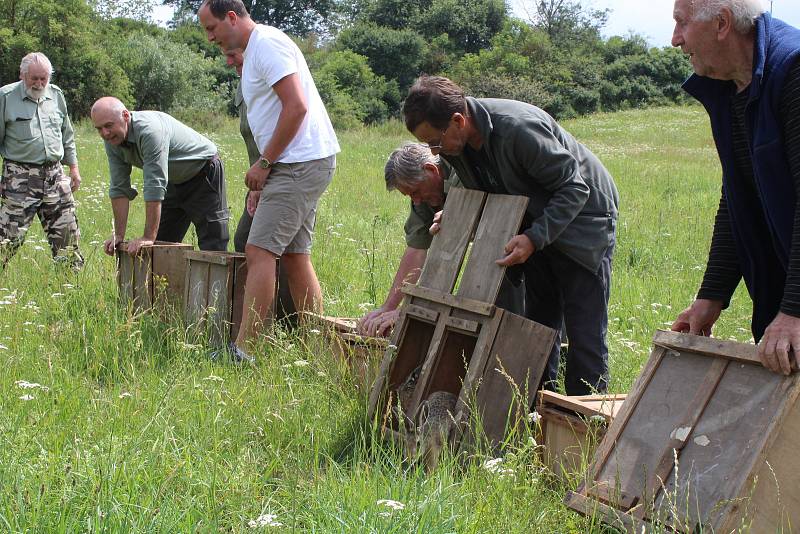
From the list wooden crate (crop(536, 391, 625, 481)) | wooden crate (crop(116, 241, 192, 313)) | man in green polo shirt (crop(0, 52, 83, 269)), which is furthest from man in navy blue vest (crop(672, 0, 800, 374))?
man in green polo shirt (crop(0, 52, 83, 269))

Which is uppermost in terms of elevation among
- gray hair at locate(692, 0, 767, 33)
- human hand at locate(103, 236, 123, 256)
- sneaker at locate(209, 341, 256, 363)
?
gray hair at locate(692, 0, 767, 33)

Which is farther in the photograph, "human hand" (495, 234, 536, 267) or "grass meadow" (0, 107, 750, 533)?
"human hand" (495, 234, 536, 267)

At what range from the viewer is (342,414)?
409 centimetres

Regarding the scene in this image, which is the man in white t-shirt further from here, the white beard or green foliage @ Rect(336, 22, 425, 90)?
green foliage @ Rect(336, 22, 425, 90)

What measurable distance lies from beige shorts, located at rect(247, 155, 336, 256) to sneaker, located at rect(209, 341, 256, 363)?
0.64 metres

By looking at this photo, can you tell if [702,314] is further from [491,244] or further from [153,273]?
[153,273]

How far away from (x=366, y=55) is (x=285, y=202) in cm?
5908

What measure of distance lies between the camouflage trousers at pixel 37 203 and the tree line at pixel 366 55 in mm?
26639

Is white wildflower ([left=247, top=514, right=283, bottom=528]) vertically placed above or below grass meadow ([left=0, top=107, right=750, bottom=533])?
above

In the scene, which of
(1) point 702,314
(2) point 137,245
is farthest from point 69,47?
(1) point 702,314

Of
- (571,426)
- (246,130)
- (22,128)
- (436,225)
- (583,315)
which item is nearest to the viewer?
(571,426)

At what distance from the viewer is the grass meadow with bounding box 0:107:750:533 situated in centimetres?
278

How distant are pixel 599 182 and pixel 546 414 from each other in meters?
1.14

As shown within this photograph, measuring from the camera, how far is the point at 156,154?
622cm
